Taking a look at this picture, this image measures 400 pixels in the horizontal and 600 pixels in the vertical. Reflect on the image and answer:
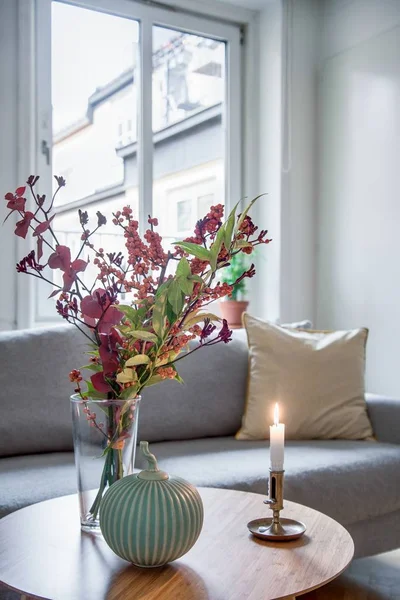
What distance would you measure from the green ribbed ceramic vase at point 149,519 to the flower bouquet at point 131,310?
137 mm

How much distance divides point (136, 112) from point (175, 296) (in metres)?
2.39

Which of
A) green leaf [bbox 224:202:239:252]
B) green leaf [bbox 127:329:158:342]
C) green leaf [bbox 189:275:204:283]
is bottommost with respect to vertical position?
green leaf [bbox 127:329:158:342]

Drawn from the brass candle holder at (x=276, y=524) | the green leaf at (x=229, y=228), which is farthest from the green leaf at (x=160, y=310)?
the brass candle holder at (x=276, y=524)

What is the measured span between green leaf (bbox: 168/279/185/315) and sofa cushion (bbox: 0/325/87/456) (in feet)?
3.74

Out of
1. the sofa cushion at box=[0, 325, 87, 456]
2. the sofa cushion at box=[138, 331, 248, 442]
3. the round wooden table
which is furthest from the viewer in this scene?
the sofa cushion at box=[138, 331, 248, 442]

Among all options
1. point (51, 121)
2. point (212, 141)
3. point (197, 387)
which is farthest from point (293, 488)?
point (212, 141)

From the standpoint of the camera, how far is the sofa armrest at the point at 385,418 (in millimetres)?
2334

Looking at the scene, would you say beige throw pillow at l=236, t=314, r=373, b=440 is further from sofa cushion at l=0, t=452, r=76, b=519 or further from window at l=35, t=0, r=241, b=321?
window at l=35, t=0, r=241, b=321

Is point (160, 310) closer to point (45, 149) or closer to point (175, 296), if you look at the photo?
point (175, 296)

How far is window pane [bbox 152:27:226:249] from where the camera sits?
11.0 ft

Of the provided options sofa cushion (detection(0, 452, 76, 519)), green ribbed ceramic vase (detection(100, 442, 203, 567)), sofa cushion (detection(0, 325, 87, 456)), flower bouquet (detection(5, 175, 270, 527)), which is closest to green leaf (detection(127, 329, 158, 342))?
flower bouquet (detection(5, 175, 270, 527))

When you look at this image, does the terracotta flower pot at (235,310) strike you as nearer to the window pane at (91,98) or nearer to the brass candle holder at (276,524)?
the window pane at (91,98)

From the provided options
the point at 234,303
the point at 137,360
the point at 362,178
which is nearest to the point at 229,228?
the point at 137,360

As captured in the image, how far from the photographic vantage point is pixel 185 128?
344 centimetres
